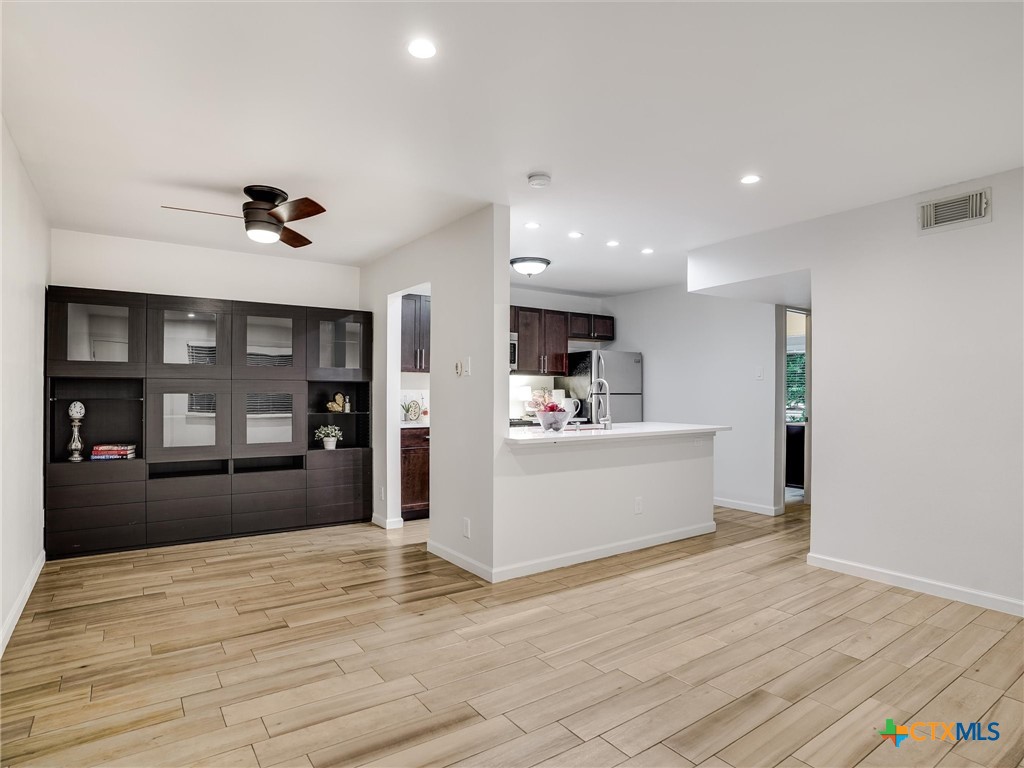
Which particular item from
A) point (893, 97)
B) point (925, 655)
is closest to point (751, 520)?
point (925, 655)

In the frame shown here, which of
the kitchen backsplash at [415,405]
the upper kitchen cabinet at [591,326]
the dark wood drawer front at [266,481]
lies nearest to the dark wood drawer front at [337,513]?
the dark wood drawer front at [266,481]

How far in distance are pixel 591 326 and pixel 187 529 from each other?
4.98 meters

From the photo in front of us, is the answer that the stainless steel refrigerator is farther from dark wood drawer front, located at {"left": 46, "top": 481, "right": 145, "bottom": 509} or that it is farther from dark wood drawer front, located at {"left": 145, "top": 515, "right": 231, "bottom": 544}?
dark wood drawer front, located at {"left": 46, "top": 481, "right": 145, "bottom": 509}

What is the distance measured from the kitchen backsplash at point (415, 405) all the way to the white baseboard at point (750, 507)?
3.32 meters

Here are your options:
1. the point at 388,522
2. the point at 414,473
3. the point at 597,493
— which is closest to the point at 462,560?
the point at 597,493

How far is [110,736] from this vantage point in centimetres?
216

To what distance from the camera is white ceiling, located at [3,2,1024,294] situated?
2072 millimetres

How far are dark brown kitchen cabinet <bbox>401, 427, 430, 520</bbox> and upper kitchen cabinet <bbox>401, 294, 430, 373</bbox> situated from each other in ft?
2.23

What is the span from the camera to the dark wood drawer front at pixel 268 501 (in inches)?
201

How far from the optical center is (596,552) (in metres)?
4.42

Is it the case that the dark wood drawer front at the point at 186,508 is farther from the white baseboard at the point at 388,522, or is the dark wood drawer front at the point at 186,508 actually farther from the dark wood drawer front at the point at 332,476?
the white baseboard at the point at 388,522

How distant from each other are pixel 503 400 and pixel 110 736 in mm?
2612

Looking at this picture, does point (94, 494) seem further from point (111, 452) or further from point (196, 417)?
point (196, 417)

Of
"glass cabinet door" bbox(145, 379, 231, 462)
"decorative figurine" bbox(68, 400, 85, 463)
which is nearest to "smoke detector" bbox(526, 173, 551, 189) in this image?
"glass cabinet door" bbox(145, 379, 231, 462)
